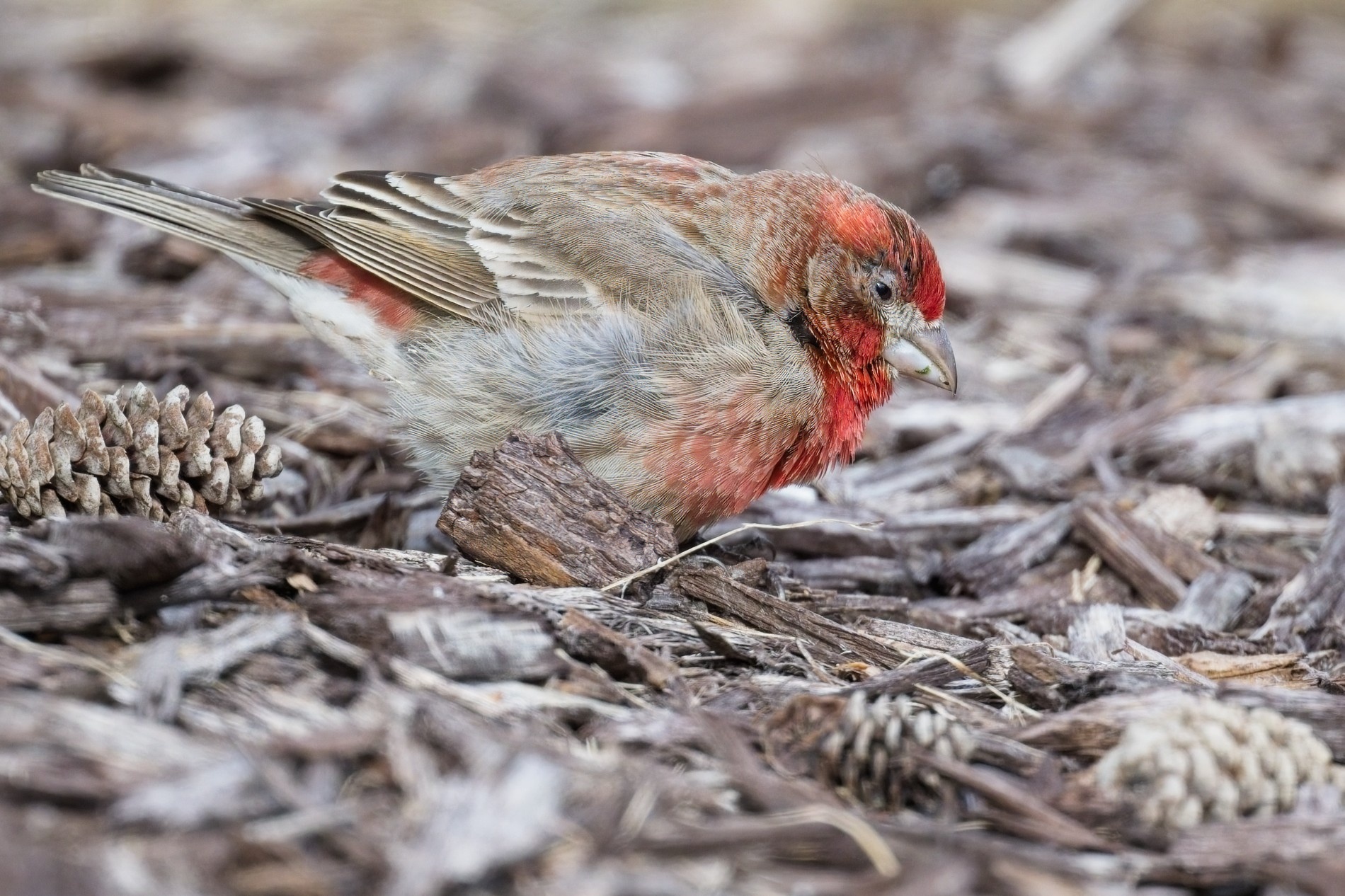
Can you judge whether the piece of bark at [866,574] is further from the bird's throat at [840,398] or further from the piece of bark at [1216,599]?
the piece of bark at [1216,599]

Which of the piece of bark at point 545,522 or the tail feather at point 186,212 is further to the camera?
the tail feather at point 186,212

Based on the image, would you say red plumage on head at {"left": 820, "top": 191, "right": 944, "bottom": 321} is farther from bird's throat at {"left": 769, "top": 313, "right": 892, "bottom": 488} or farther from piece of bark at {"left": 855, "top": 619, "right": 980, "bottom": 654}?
piece of bark at {"left": 855, "top": 619, "right": 980, "bottom": 654}

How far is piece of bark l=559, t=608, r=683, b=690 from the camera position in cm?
312

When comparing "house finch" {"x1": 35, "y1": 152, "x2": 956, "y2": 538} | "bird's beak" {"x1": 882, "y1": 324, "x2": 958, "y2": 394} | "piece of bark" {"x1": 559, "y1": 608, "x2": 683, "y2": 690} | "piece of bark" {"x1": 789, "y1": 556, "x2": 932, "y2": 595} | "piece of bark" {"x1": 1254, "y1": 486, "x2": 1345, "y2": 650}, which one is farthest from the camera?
"bird's beak" {"x1": 882, "y1": 324, "x2": 958, "y2": 394}

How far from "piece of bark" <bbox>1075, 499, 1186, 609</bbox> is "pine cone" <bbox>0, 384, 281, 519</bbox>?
105 inches

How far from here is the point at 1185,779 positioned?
269cm

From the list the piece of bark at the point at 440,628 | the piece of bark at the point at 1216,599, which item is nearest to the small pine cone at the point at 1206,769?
the piece of bark at the point at 440,628

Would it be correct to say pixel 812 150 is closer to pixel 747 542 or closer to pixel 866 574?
pixel 747 542

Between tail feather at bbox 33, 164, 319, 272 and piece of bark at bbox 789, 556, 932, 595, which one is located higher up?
tail feather at bbox 33, 164, 319, 272

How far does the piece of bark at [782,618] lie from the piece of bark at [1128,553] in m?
1.24

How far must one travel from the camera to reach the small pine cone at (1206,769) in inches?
105

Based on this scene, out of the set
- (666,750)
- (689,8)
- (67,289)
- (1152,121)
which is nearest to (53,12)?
(67,289)

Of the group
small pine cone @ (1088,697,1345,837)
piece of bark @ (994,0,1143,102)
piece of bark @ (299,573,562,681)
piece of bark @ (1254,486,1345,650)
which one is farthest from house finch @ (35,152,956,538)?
piece of bark @ (994,0,1143,102)

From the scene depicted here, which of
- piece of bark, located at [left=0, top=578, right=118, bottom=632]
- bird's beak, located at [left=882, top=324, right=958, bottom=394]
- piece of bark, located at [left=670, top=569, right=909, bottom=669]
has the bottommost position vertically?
piece of bark, located at [left=0, top=578, right=118, bottom=632]
